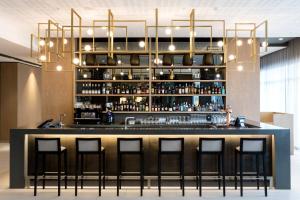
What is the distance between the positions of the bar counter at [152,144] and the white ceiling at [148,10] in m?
2.25

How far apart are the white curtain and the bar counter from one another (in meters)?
4.58

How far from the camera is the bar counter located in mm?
5809

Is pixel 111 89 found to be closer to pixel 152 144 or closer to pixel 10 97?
pixel 152 144

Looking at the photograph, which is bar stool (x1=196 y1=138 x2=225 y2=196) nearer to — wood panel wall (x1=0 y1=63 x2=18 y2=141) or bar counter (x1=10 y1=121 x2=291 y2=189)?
bar counter (x1=10 y1=121 x2=291 y2=189)

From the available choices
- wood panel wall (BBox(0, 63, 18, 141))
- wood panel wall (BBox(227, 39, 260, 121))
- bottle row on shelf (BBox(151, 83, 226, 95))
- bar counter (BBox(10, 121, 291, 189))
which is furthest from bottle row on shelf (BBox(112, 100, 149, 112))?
wood panel wall (BBox(0, 63, 18, 141))

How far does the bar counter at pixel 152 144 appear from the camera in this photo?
5.81 meters

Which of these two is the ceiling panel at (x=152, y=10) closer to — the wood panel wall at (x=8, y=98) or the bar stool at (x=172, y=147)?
the bar stool at (x=172, y=147)

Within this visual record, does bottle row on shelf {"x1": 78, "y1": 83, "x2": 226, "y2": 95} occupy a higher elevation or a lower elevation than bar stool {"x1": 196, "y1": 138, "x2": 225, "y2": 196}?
higher

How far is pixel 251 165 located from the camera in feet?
19.9

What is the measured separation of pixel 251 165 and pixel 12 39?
602 cm

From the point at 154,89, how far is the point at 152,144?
10.9 ft

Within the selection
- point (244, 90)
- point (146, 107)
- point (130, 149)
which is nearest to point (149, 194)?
point (130, 149)

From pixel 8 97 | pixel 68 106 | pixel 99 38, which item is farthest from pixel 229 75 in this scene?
pixel 8 97

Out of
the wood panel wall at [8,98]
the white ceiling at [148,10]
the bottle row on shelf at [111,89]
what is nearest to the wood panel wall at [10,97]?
the wood panel wall at [8,98]
